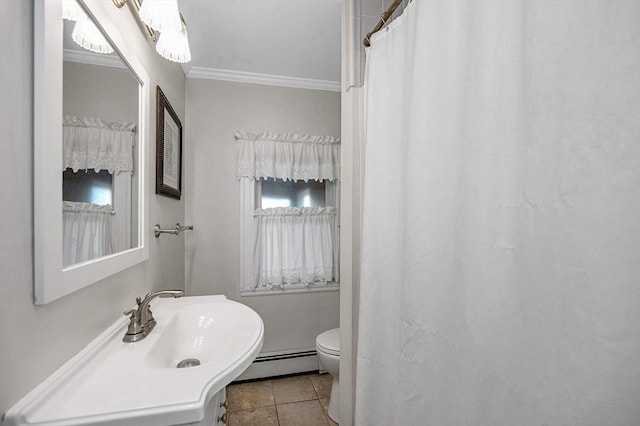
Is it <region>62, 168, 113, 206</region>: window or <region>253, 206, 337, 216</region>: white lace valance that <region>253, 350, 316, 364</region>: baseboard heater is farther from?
<region>62, 168, 113, 206</region>: window

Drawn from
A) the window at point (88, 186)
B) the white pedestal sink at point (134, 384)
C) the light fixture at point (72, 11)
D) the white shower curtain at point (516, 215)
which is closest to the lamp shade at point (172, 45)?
the light fixture at point (72, 11)

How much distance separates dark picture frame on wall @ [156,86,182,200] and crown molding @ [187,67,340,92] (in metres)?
0.60

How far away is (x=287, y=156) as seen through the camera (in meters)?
2.35

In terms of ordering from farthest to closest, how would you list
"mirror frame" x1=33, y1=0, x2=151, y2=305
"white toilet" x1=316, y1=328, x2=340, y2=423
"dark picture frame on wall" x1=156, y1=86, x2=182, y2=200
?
1. "white toilet" x1=316, y1=328, x2=340, y2=423
2. "dark picture frame on wall" x1=156, y1=86, x2=182, y2=200
3. "mirror frame" x1=33, y1=0, x2=151, y2=305

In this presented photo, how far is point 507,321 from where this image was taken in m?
0.61

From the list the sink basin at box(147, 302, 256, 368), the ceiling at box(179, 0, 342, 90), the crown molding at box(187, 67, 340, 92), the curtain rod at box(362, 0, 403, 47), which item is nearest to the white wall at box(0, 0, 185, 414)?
the sink basin at box(147, 302, 256, 368)

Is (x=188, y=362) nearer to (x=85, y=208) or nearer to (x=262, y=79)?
(x=85, y=208)

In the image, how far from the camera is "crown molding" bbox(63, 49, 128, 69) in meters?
0.71

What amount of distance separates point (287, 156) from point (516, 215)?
1940 millimetres

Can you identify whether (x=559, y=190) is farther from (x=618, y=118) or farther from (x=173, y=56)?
(x=173, y=56)

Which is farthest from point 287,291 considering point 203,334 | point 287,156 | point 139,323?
point 139,323

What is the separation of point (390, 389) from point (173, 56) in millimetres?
1580

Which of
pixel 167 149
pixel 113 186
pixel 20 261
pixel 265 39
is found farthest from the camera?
pixel 265 39

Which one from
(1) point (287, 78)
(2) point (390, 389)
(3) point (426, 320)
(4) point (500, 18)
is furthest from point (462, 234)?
(1) point (287, 78)
